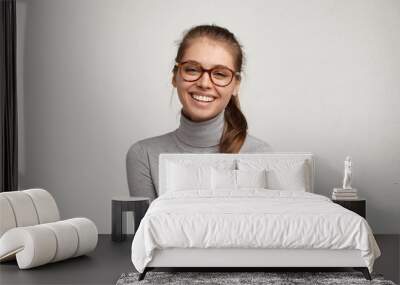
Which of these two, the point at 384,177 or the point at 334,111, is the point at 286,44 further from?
the point at 384,177

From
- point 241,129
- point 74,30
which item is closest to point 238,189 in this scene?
point 241,129

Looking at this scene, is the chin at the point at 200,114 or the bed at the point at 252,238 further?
the chin at the point at 200,114

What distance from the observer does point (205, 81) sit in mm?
7109

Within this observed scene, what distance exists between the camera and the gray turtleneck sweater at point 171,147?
721 centimetres

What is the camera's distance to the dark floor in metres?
5.08

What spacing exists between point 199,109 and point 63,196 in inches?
68.0

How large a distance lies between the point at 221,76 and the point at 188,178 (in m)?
1.18

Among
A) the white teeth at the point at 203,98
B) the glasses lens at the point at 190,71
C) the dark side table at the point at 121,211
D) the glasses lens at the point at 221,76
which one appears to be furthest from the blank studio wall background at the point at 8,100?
the glasses lens at the point at 221,76

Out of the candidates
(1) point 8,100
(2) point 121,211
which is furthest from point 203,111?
(1) point 8,100

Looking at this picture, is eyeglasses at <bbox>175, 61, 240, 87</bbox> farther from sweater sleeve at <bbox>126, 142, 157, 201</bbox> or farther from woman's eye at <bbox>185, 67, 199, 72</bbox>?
sweater sleeve at <bbox>126, 142, 157, 201</bbox>

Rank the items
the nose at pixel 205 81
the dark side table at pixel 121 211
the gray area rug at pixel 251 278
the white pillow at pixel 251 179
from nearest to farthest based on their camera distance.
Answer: the gray area rug at pixel 251 278 → the white pillow at pixel 251 179 → the dark side table at pixel 121 211 → the nose at pixel 205 81

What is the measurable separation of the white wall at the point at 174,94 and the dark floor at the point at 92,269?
3.57 ft

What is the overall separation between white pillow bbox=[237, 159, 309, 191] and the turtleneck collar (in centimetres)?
40

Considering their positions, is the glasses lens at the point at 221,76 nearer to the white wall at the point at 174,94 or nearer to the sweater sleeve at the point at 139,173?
the white wall at the point at 174,94
